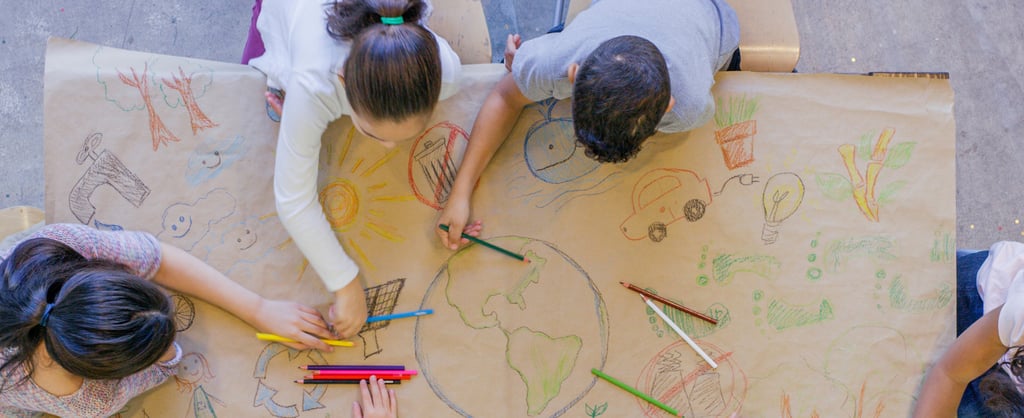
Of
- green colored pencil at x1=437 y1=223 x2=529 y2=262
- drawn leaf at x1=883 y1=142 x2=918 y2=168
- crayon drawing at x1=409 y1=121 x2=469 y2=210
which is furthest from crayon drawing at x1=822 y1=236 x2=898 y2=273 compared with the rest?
crayon drawing at x1=409 y1=121 x2=469 y2=210

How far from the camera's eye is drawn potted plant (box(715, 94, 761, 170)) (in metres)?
1.09

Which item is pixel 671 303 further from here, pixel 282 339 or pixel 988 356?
pixel 282 339

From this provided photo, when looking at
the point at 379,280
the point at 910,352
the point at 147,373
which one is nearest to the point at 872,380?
the point at 910,352

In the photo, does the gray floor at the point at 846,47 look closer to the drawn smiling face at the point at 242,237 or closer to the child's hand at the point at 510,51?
the child's hand at the point at 510,51

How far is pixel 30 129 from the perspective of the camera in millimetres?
1541

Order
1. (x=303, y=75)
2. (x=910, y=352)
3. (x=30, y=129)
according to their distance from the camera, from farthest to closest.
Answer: (x=30, y=129), (x=910, y=352), (x=303, y=75)

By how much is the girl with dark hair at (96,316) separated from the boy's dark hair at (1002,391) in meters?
1.02

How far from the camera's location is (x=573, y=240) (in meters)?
1.09

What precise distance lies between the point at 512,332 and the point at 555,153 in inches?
11.8

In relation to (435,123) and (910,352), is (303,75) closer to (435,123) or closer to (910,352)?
(435,123)

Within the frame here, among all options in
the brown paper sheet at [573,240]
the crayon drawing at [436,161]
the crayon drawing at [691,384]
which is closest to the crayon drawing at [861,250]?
the brown paper sheet at [573,240]

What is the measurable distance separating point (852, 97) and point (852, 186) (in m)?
0.14

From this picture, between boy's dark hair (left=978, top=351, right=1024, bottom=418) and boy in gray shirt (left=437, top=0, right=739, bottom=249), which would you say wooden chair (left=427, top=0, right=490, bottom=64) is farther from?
boy's dark hair (left=978, top=351, right=1024, bottom=418)

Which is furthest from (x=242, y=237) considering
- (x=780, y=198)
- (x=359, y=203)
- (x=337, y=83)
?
(x=780, y=198)
